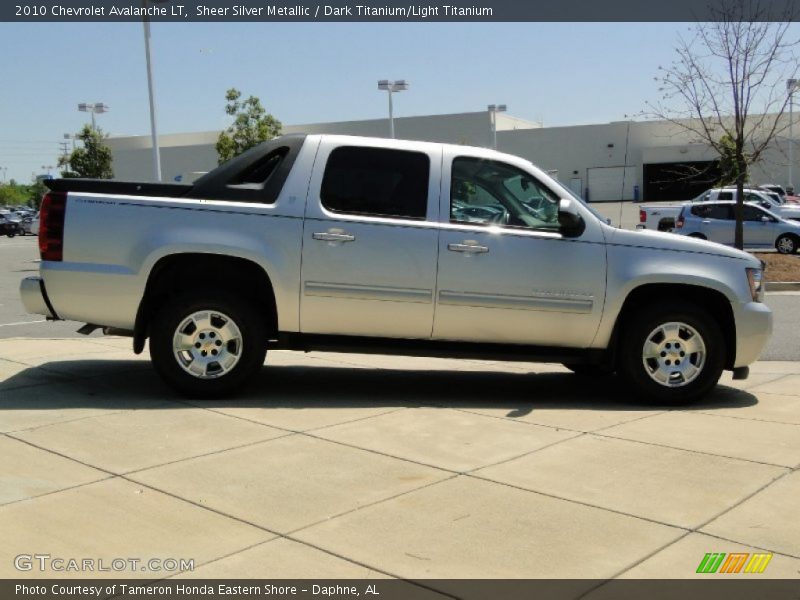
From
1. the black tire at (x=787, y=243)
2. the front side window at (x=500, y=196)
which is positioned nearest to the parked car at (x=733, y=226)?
the black tire at (x=787, y=243)

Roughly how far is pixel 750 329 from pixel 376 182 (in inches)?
121

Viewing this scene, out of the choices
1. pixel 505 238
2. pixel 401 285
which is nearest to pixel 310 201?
pixel 401 285

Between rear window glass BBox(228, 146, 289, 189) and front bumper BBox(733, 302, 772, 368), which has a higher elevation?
rear window glass BBox(228, 146, 289, 189)

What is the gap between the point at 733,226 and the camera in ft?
78.5

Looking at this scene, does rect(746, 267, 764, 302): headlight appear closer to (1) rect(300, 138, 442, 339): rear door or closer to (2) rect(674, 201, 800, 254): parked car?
(1) rect(300, 138, 442, 339): rear door

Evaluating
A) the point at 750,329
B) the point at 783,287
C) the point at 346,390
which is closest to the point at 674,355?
the point at 750,329

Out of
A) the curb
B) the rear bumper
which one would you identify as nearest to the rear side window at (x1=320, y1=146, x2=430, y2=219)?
the rear bumper

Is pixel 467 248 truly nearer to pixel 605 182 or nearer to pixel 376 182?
pixel 376 182

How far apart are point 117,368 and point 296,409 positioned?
2.33 meters

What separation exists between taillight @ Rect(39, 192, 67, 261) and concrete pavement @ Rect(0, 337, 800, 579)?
1.10 metres

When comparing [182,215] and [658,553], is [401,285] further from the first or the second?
[658,553]
